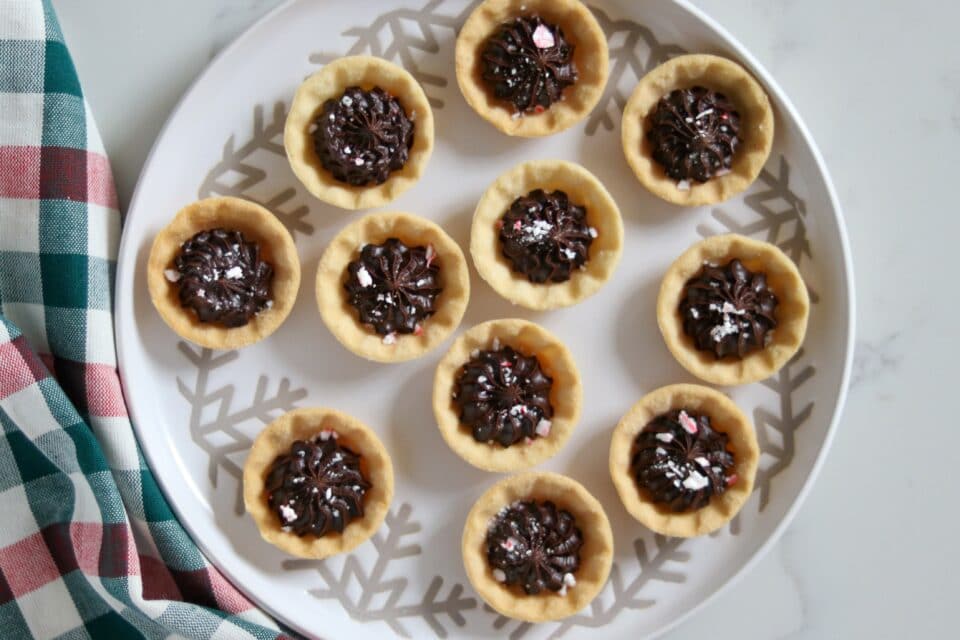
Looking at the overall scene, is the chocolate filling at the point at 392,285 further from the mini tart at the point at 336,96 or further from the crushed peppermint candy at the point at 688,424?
the crushed peppermint candy at the point at 688,424

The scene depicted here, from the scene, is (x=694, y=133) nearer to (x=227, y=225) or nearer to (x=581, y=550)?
(x=581, y=550)

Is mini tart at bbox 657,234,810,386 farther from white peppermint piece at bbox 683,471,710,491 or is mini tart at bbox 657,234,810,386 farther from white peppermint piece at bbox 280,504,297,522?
white peppermint piece at bbox 280,504,297,522

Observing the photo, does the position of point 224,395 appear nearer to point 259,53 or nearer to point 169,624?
A: point 169,624

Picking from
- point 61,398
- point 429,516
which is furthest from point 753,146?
point 61,398

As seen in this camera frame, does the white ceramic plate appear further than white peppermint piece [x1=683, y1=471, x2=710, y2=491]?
Yes

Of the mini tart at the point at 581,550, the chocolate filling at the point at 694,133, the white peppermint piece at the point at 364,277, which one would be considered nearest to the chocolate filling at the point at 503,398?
the mini tart at the point at 581,550

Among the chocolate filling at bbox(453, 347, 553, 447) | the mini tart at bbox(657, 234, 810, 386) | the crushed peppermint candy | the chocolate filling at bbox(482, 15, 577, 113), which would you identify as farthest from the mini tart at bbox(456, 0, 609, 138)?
the crushed peppermint candy
